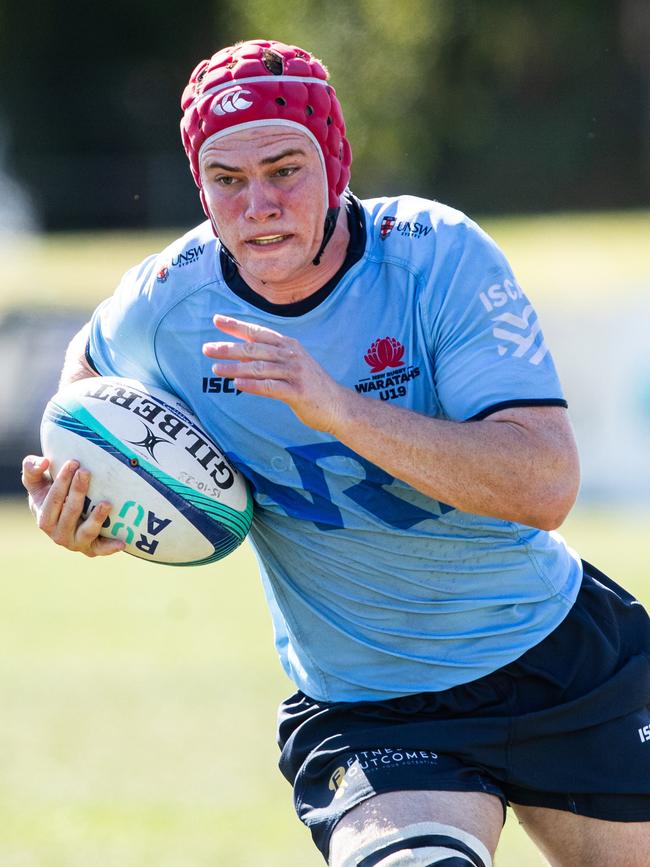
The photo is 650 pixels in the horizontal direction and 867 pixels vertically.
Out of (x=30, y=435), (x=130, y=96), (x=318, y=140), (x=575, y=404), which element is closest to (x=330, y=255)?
(x=318, y=140)

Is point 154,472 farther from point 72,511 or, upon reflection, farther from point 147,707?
point 147,707

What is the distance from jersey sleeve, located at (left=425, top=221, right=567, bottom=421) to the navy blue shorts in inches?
29.2

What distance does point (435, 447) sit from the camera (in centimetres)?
354

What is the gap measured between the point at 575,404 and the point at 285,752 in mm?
11482

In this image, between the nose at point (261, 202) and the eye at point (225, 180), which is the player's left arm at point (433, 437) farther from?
the eye at point (225, 180)

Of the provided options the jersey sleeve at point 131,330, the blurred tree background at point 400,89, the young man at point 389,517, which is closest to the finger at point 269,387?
the young man at point 389,517

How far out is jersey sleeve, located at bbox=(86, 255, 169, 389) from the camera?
13.7 feet

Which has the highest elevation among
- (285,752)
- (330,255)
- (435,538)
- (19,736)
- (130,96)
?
(330,255)

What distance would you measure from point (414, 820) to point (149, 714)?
17.9 ft

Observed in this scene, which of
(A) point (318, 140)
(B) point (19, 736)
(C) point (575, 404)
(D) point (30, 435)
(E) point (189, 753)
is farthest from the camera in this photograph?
(D) point (30, 435)

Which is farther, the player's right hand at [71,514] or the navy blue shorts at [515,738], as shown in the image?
the player's right hand at [71,514]

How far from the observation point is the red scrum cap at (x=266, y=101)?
3.82 meters

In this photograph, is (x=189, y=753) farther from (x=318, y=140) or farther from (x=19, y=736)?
(x=318, y=140)

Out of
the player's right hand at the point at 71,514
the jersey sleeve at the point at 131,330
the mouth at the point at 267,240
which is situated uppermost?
the mouth at the point at 267,240
